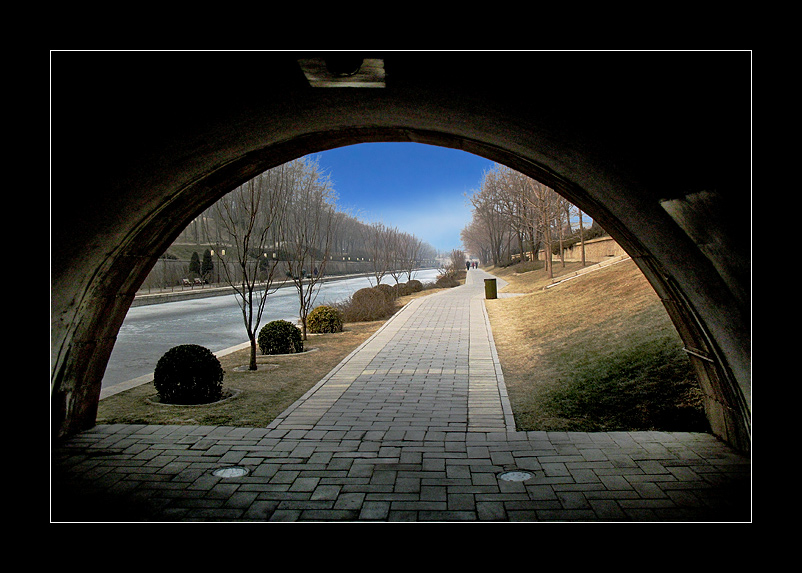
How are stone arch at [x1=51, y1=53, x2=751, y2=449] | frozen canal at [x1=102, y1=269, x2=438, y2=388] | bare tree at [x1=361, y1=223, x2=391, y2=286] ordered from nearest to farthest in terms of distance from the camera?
stone arch at [x1=51, y1=53, x2=751, y2=449] → frozen canal at [x1=102, y1=269, x2=438, y2=388] → bare tree at [x1=361, y1=223, x2=391, y2=286]

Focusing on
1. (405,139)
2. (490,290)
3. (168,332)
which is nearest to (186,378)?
(405,139)

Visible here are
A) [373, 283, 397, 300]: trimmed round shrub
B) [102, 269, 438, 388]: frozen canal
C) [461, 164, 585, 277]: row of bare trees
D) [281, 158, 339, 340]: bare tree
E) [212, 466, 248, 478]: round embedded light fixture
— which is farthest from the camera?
[461, 164, 585, 277]: row of bare trees

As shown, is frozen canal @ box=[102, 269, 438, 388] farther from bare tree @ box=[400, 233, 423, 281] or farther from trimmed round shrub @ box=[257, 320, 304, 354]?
bare tree @ box=[400, 233, 423, 281]

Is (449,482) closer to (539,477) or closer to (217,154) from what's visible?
(539,477)

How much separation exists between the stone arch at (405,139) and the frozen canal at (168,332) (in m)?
4.75

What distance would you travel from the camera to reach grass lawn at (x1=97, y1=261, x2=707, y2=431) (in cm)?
614

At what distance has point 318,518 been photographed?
3672 millimetres

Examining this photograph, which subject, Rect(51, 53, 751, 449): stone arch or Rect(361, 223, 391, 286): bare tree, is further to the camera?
Rect(361, 223, 391, 286): bare tree

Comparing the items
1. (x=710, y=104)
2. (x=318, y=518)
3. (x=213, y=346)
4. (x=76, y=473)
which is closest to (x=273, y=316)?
(x=213, y=346)

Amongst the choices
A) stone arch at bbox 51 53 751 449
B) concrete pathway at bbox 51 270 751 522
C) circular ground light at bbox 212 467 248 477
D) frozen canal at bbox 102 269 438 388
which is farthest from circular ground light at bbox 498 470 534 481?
frozen canal at bbox 102 269 438 388

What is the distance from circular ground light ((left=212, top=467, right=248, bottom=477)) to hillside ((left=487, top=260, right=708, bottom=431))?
3052 millimetres

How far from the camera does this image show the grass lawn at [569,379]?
20.1 feet

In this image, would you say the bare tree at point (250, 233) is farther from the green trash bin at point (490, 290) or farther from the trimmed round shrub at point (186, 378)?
the green trash bin at point (490, 290)

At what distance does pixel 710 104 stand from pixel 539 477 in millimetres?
2964
